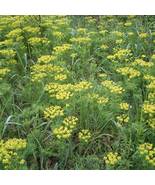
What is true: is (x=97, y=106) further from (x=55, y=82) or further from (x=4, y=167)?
(x=4, y=167)

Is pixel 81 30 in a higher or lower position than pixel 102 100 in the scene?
higher

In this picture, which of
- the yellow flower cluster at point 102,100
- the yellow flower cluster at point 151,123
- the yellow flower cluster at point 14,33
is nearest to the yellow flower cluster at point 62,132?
the yellow flower cluster at point 102,100

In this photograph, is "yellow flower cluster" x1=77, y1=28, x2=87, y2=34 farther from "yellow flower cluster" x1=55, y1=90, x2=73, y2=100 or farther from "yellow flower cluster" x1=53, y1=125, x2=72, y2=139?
"yellow flower cluster" x1=53, y1=125, x2=72, y2=139

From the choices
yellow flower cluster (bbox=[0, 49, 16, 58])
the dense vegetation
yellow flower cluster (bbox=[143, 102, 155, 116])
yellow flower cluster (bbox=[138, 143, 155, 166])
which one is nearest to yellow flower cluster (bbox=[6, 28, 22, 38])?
the dense vegetation

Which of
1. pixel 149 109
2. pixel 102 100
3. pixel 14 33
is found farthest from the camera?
pixel 14 33

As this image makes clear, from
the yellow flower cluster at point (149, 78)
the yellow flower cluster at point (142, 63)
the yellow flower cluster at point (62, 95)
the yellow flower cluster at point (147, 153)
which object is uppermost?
the yellow flower cluster at point (142, 63)

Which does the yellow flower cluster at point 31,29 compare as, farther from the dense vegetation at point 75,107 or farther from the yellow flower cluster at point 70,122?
the yellow flower cluster at point 70,122

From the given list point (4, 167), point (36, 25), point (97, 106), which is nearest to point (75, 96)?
point (97, 106)

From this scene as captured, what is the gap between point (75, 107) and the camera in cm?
374

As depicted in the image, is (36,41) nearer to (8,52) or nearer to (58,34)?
(58,34)

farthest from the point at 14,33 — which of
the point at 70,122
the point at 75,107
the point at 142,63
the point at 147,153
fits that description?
the point at 147,153

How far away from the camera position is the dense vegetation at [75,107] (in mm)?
3291

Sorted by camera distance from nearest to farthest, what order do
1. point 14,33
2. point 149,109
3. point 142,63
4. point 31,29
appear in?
point 149,109, point 142,63, point 14,33, point 31,29

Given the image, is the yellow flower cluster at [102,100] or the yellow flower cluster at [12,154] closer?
the yellow flower cluster at [12,154]
